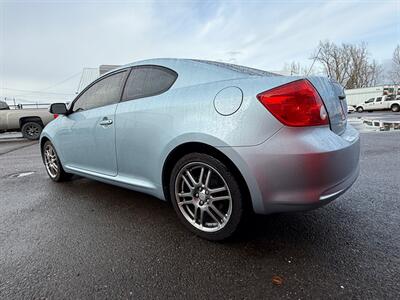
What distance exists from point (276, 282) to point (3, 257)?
2.06 m

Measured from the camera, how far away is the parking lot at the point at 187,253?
1641mm

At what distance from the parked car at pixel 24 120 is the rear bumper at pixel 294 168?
38.3 ft

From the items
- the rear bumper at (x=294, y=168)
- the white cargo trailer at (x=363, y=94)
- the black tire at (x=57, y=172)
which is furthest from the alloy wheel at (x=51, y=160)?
the white cargo trailer at (x=363, y=94)

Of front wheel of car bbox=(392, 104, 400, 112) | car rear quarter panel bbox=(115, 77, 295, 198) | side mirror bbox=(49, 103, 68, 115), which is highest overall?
side mirror bbox=(49, 103, 68, 115)

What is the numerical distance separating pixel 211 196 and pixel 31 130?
11772mm

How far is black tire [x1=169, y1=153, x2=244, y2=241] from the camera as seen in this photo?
77.6 inches

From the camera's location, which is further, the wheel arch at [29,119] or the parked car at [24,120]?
the wheel arch at [29,119]

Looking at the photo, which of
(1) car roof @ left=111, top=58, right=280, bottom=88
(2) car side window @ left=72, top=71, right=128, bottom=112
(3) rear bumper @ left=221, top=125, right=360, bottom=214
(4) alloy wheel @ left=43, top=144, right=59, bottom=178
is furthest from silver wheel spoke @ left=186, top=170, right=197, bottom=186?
(4) alloy wheel @ left=43, top=144, right=59, bottom=178

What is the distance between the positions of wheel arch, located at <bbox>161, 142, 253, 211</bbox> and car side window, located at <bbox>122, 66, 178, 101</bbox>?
592mm

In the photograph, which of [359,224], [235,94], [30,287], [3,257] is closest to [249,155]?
[235,94]

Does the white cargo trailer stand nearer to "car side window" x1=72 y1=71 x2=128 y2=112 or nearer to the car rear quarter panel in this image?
"car side window" x1=72 y1=71 x2=128 y2=112

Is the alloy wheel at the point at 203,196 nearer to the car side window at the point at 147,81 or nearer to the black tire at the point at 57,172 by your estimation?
the car side window at the point at 147,81

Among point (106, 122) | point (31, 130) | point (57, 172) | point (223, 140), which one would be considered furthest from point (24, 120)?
point (223, 140)

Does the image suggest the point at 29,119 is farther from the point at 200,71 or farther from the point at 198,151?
the point at 198,151
